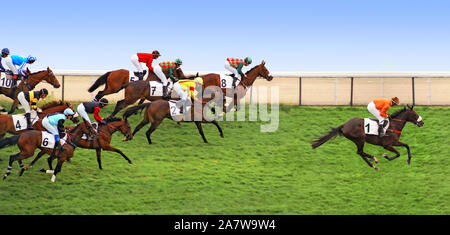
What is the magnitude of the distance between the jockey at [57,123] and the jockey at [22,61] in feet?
15.3

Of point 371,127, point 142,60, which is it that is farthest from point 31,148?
point 371,127

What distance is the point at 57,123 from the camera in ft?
60.7

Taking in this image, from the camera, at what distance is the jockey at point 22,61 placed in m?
22.8

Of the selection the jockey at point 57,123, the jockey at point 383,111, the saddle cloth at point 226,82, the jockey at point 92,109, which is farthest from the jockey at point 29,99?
the jockey at point 383,111

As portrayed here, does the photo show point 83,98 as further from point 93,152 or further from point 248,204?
point 248,204

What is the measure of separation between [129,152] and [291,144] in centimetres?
474

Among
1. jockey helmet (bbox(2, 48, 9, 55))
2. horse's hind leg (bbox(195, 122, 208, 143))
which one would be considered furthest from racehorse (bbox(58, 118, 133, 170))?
jockey helmet (bbox(2, 48, 9, 55))

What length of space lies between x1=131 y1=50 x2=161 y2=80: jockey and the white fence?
4129mm

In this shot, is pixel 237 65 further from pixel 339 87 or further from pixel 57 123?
pixel 57 123

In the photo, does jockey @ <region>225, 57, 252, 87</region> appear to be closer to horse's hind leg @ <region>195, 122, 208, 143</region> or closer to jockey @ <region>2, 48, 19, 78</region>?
horse's hind leg @ <region>195, 122, 208, 143</region>

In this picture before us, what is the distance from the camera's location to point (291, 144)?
73.9 ft

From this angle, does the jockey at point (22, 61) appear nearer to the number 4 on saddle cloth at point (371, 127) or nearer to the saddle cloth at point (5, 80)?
the saddle cloth at point (5, 80)

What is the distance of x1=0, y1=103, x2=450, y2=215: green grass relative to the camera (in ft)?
58.9

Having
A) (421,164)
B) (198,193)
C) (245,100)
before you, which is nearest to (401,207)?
(421,164)
